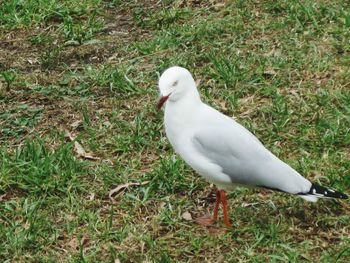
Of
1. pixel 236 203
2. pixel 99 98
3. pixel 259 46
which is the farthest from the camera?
pixel 259 46

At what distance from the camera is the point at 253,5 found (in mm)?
6465

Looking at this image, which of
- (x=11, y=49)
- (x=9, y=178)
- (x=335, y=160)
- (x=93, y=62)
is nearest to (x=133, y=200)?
(x=9, y=178)

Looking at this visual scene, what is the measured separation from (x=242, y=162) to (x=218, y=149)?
0.14 metres

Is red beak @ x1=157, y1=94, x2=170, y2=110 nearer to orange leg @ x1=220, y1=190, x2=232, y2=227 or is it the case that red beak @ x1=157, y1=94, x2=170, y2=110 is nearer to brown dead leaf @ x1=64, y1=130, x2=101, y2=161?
orange leg @ x1=220, y1=190, x2=232, y2=227

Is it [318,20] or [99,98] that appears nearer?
[99,98]

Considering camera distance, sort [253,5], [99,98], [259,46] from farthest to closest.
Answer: [253,5] → [259,46] → [99,98]

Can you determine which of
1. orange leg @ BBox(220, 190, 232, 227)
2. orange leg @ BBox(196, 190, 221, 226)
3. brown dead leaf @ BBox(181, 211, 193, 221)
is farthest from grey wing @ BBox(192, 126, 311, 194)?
brown dead leaf @ BBox(181, 211, 193, 221)

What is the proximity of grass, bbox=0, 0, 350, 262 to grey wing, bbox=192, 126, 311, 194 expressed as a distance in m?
0.30

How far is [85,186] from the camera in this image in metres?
4.62

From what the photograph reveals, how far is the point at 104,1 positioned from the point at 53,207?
9.34ft

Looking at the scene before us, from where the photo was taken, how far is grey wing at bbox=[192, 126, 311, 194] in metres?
4.01

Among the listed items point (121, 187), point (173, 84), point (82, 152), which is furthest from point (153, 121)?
point (173, 84)

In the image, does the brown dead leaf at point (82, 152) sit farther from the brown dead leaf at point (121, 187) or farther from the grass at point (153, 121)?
the brown dead leaf at point (121, 187)

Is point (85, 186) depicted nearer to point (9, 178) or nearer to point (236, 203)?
point (9, 178)
